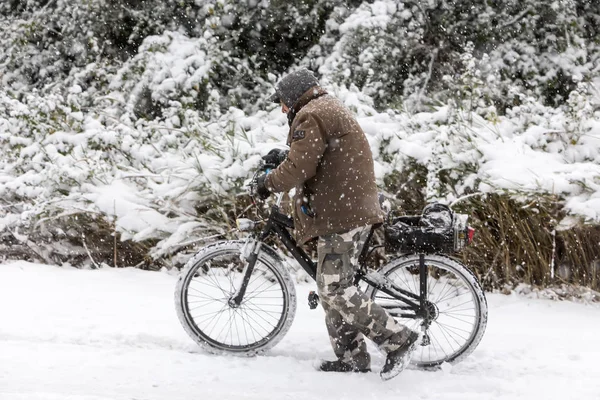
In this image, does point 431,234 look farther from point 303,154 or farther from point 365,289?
point 303,154

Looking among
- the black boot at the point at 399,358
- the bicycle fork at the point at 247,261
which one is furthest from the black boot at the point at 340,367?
the bicycle fork at the point at 247,261

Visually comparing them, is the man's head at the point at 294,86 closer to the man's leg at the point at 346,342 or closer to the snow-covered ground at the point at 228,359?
the man's leg at the point at 346,342

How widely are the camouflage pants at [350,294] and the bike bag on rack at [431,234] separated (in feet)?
0.81

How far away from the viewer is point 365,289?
3.87 meters

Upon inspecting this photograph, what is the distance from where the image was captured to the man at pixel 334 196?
3297 millimetres

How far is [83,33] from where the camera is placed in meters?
9.68

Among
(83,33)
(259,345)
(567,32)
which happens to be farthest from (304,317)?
(83,33)

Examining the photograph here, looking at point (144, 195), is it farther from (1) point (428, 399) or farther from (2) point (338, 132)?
(1) point (428, 399)

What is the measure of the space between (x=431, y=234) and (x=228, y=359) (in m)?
1.55

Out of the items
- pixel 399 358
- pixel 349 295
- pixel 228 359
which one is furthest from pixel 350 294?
pixel 228 359

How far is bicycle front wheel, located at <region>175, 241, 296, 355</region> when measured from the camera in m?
3.94

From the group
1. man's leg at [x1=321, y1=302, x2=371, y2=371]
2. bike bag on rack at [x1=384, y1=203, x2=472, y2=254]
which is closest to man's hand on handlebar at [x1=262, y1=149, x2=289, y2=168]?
bike bag on rack at [x1=384, y1=203, x2=472, y2=254]

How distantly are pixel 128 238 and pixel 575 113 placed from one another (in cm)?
414

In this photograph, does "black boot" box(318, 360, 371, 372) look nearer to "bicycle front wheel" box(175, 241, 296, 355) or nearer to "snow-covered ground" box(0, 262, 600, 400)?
"snow-covered ground" box(0, 262, 600, 400)
